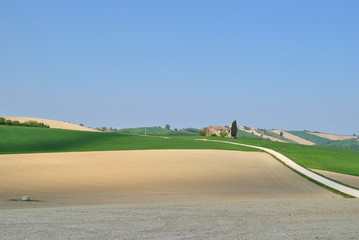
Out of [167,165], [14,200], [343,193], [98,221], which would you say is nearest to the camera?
[98,221]

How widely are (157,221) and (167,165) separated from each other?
22.0m

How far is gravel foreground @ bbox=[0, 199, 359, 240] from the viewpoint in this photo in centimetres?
996

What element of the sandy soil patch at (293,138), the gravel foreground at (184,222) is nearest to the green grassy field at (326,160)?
the gravel foreground at (184,222)

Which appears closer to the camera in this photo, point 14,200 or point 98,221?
point 98,221

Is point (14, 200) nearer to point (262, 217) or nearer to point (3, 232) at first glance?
point (3, 232)

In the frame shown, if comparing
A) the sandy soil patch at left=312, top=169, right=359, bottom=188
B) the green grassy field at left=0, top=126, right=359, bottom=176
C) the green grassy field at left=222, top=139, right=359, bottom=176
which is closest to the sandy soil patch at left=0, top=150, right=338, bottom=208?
the sandy soil patch at left=312, top=169, right=359, bottom=188

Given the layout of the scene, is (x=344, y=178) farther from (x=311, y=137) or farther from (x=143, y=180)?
(x=311, y=137)

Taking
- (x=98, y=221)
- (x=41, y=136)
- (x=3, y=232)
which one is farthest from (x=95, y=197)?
(x=41, y=136)

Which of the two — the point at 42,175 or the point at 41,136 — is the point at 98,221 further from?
the point at 41,136

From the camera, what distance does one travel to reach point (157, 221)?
1158 cm

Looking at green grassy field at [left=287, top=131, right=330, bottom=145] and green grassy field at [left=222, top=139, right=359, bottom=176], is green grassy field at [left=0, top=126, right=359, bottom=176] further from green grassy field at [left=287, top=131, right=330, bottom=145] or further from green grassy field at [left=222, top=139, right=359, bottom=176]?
green grassy field at [left=287, top=131, right=330, bottom=145]

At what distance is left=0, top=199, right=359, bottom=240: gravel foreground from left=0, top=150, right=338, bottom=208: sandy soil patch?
11.8ft

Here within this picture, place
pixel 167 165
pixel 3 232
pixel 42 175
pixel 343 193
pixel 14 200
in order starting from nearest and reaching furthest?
pixel 3 232 → pixel 14 200 → pixel 343 193 → pixel 42 175 → pixel 167 165

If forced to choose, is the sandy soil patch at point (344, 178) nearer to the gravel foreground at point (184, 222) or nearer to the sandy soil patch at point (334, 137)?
the gravel foreground at point (184, 222)
